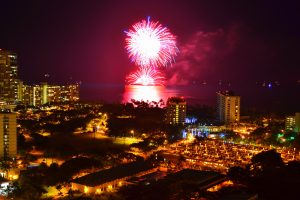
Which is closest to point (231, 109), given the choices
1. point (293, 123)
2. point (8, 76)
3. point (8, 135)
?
point (293, 123)

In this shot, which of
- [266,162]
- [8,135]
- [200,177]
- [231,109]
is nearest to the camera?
[200,177]

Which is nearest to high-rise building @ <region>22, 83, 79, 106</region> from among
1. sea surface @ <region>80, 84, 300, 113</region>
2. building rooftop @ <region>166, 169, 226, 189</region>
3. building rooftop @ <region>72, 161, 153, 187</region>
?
sea surface @ <region>80, 84, 300, 113</region>

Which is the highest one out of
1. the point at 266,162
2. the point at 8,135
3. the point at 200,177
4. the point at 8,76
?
the point at 8,76

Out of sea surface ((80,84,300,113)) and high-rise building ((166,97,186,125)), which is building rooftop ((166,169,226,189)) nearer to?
high-rise building ((166,97,186,125))

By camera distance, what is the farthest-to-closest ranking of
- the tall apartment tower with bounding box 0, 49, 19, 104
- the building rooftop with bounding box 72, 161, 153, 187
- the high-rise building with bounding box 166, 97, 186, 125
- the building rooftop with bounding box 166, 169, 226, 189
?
the tall apartment tower with bounding box 0, 49, 19, 104 < the high-rise building with bounding box 166, 97, 186, 125 < the building rooftop with bounding box 72, 161, 153, 187 < the building rooftop with bounding box 166, 169, 226, 189

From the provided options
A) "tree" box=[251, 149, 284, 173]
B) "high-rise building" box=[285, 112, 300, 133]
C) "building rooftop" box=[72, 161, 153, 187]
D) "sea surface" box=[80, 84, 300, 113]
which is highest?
"sea surface" box=[80, 84, 300, 113]

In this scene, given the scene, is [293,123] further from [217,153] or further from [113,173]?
[113,173]

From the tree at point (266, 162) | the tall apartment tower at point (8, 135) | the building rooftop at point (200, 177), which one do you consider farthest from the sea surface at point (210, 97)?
the tall apartment tower at point (8, 135)
